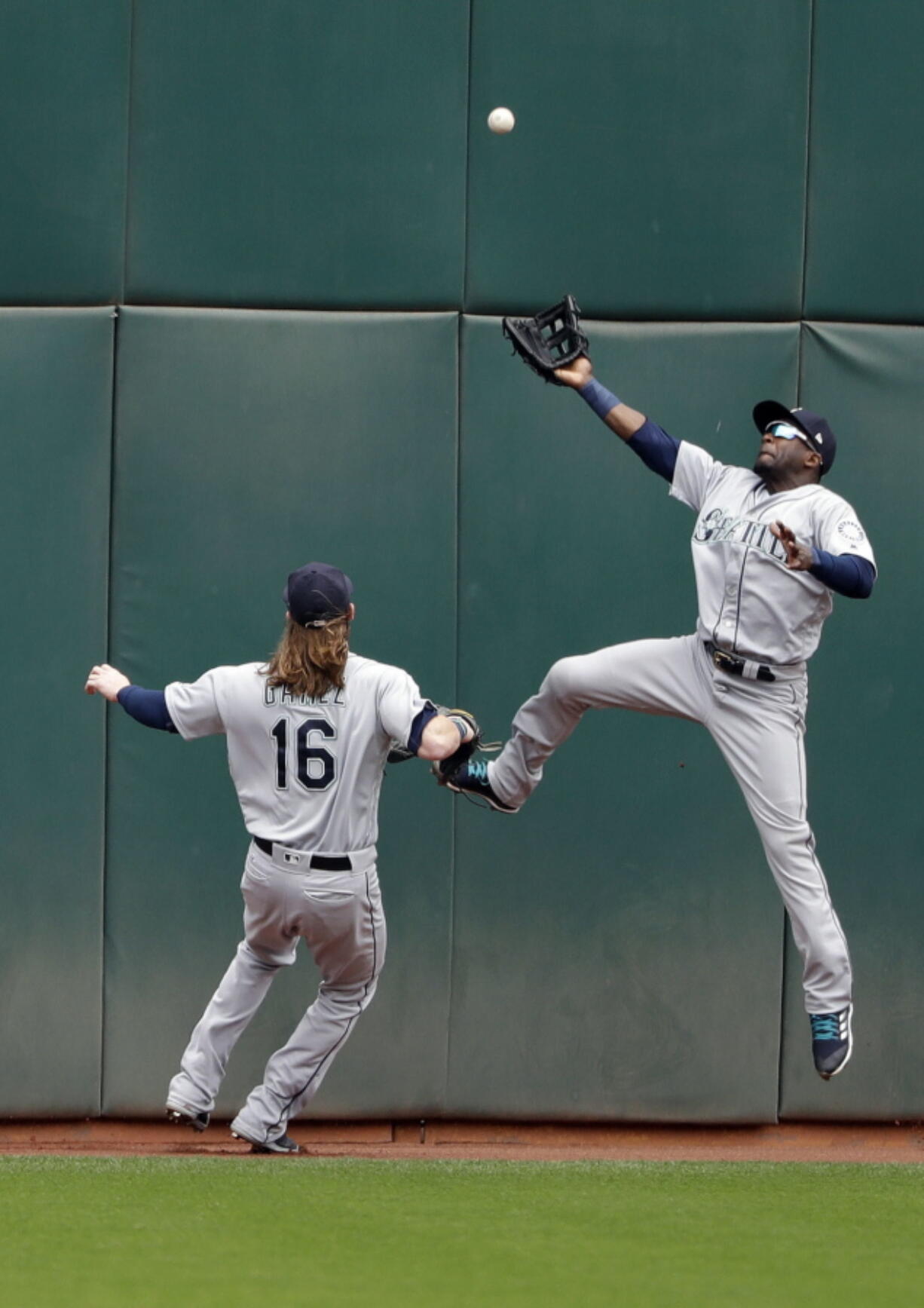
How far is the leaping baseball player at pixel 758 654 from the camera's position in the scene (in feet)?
18.6

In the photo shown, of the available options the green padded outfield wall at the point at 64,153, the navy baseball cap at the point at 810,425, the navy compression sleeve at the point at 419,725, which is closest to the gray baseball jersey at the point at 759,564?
the navy baseball cap at the point at 810,425

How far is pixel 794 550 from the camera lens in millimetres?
5172

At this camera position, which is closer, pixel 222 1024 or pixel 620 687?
pixel 620 687

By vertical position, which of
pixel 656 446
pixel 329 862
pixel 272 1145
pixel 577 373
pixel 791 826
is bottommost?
pixel 272 1145

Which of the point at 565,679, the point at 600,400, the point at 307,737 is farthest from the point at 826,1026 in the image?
the point at 600,400

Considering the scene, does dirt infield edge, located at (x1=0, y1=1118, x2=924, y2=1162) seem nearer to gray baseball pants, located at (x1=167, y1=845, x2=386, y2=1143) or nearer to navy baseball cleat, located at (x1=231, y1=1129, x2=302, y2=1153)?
navy baseball cleat, located at (x1=231, y1=1129, x2=302, y2=1153)

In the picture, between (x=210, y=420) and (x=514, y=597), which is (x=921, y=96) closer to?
(x=514, y=597)

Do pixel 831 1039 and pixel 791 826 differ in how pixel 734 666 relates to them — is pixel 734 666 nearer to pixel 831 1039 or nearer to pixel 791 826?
pixel 791 826

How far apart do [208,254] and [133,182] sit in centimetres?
40

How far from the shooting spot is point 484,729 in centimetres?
708

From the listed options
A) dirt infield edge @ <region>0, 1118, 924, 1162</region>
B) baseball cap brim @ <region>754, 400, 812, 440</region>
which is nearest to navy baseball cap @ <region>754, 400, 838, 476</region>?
baseball cap brim @ <region>754, 400, 812, 440</region>

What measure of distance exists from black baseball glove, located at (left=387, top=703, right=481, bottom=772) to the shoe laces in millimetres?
1388

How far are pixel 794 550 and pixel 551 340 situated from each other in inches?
46.6

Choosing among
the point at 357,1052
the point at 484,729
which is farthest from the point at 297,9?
the point at 357,1052
